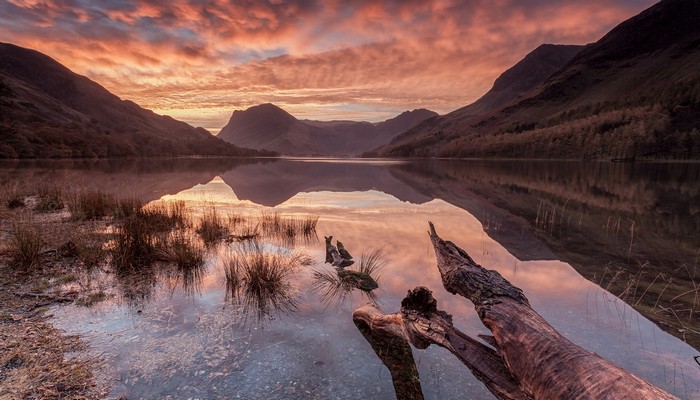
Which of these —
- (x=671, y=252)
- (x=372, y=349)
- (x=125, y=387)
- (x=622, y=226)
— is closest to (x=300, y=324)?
(x=372, y=349)

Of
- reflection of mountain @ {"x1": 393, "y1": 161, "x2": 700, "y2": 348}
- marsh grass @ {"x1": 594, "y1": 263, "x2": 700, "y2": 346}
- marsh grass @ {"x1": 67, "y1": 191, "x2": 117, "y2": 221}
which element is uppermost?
marsh grass @ {"x1": 67, "y1": 191, "x2": 117, "y2": 221}

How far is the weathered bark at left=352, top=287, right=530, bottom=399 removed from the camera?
4100 millimetres

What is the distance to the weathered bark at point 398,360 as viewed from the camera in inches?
191

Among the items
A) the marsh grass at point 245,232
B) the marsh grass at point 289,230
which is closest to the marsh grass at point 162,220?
the marsh grass at point 245,232

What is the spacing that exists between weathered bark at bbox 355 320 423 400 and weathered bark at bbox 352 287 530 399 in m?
0.21

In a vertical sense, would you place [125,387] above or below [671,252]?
above

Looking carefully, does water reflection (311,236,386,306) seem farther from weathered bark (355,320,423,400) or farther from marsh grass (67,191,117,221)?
marsh grass (67,191,117,221)

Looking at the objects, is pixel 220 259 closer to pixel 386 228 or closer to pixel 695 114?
pixel 386 228

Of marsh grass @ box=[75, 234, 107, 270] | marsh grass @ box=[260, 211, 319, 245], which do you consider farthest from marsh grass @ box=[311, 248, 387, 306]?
marsh grass @ box=[75, 234, 107, 270]

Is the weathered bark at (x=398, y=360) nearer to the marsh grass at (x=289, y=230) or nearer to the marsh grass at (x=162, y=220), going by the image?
the marsh grass at (x=289, y=230)

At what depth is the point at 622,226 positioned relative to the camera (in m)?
16.8

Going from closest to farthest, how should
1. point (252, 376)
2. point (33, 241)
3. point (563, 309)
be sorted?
1. point (252, 376)
2. point (563, 309)
3. point (33, 241)

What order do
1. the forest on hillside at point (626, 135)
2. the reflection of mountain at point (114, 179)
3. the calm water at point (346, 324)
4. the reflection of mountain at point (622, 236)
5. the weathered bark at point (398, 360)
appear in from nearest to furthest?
1. the weathered bark at point (398, 360)
2. the calm water at point (346, 324)
3. the reflection of mountain at point (622, 236)
4. the reflection of mountain at point (114, 179)
5. the forest on hillside at point (626, 135)

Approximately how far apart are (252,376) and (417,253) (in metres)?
7.88
